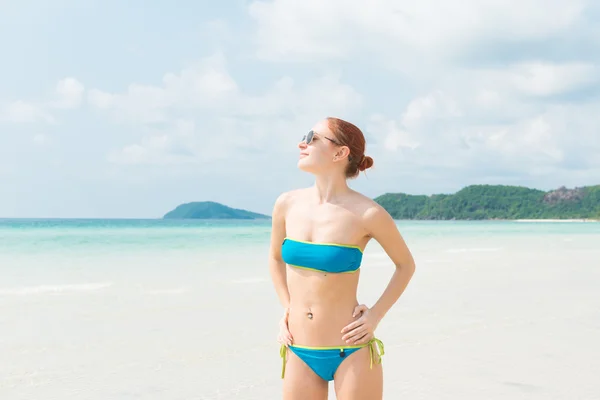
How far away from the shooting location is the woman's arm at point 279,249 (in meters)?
2.95

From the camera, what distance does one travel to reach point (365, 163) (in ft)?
9.12

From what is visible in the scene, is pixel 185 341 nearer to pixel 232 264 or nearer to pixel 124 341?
pixel 124 341

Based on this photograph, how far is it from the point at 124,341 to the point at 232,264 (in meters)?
11.1

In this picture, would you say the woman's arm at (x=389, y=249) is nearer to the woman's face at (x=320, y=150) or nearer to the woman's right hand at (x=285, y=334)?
the woman's face at (x=320, y=150)

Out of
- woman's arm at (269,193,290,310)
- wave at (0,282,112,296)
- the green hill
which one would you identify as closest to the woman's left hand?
woman's arm at (269,193,290,310)

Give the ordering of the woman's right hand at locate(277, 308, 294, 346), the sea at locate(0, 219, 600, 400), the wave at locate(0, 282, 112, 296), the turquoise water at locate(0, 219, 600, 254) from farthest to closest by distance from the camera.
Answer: the turquoise water at locate(0, 219, 600, 254)
the wave at locate(0, 282, 112, 296)
the sea at locate(0, 219, 600, 400)
the woman's right hand at locate(277, 308, 294, 346)

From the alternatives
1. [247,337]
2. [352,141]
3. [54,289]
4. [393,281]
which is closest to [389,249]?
[393,281]

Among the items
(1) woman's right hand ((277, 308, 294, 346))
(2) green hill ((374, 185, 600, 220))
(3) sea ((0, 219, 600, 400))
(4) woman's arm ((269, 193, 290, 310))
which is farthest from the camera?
(2) green hill ((374, 185, 600, 220))

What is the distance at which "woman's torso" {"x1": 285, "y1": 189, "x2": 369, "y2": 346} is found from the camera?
2.71m

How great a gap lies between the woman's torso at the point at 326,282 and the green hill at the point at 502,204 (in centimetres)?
13618

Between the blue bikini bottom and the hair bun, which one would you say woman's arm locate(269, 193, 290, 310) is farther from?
the hair bun

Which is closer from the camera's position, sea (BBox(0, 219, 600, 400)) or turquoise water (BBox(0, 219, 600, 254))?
sea (BBox(0, 219, 600, 400))

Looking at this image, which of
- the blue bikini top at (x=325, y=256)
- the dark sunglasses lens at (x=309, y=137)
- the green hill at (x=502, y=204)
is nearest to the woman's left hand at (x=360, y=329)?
the blue bikini top at (x=325, y=256)

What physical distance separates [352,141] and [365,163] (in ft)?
0.41
